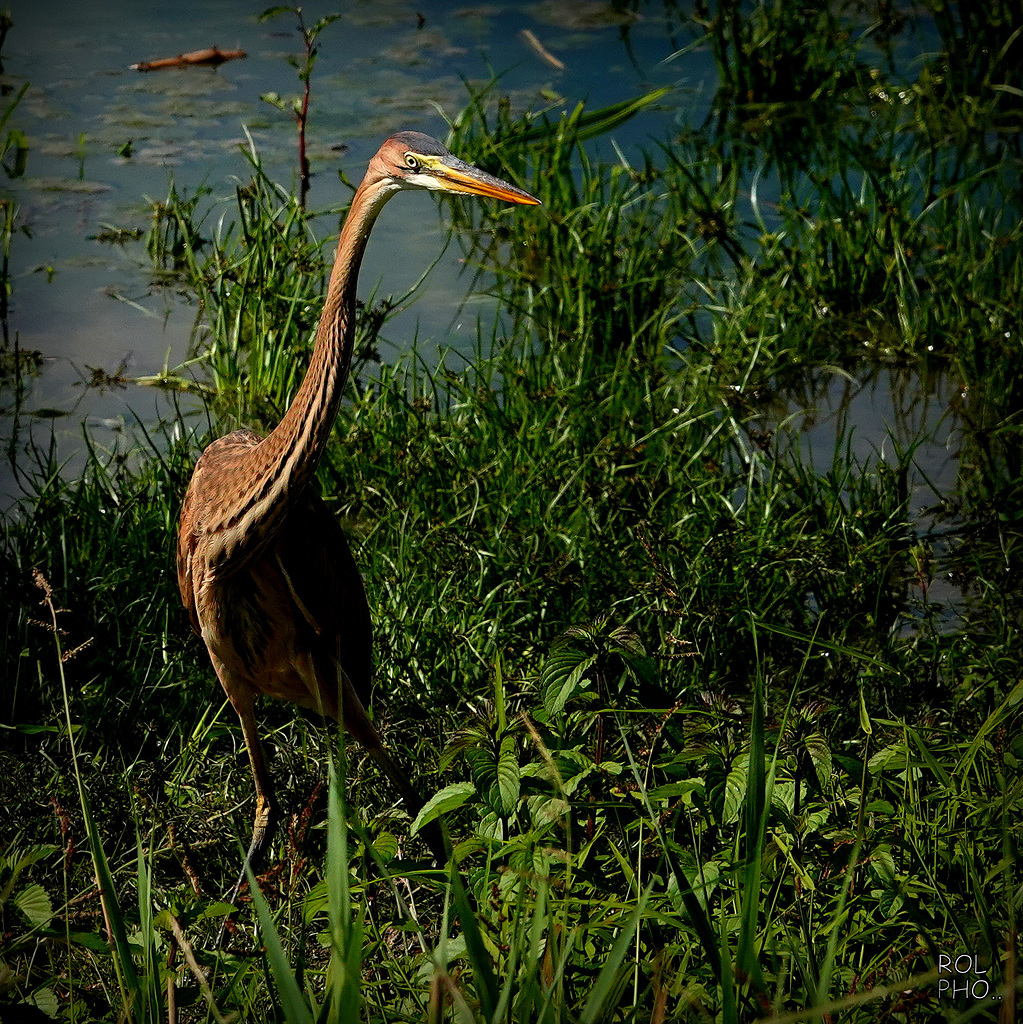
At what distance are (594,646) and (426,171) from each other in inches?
41.3

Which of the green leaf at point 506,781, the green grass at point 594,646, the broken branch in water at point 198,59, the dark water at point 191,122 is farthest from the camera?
the broken branch in water at point 198,59

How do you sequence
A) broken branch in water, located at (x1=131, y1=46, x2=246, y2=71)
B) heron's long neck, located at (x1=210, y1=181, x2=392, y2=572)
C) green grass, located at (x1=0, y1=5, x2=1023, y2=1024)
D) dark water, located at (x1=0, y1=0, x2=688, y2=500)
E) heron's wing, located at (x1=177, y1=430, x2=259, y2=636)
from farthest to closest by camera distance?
broken branch in water, located at (x1=131, y1=46, x2=246, y2=71), dark water, located at (x1=0, y1=0, x2=688, y2=500), heron's wing, located at (x1=177, y1=430, x2=259, y2=636), heron's long neck, located at (x1=210, y1=181, x2=392, y2=572), green grass, located at (x1=0, y1=5, x2=1023, y2=1024)

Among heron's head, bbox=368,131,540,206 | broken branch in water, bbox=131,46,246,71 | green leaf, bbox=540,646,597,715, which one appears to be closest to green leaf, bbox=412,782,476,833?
green leaf, bbox=540,646,597,715

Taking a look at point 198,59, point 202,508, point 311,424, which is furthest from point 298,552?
point 198,59

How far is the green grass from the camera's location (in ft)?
7.14

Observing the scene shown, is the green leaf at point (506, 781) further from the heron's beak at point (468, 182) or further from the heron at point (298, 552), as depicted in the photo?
the heron's beak at point (468, 182)

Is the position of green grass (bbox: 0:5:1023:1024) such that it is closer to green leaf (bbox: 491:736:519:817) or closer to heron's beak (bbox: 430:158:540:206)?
green leaf (bbox: 491:736:519:817)

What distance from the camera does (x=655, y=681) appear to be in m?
2.69

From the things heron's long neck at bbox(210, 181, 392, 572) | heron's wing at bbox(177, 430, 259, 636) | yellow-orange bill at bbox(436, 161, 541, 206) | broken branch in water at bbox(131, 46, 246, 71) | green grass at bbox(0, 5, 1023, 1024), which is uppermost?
yellow-orange bill at bbox(436, 161, 541, 206)

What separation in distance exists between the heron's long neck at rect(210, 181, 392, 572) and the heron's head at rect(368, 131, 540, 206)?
5 cm

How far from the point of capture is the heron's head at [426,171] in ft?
8.71

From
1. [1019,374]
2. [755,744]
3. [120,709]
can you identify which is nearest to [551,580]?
[120,709]

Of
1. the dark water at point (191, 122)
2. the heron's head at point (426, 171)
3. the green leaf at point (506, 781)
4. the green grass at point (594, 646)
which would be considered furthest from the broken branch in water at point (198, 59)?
the green leaf at point (506, 781)

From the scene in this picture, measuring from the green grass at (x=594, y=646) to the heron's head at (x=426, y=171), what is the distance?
96cm
